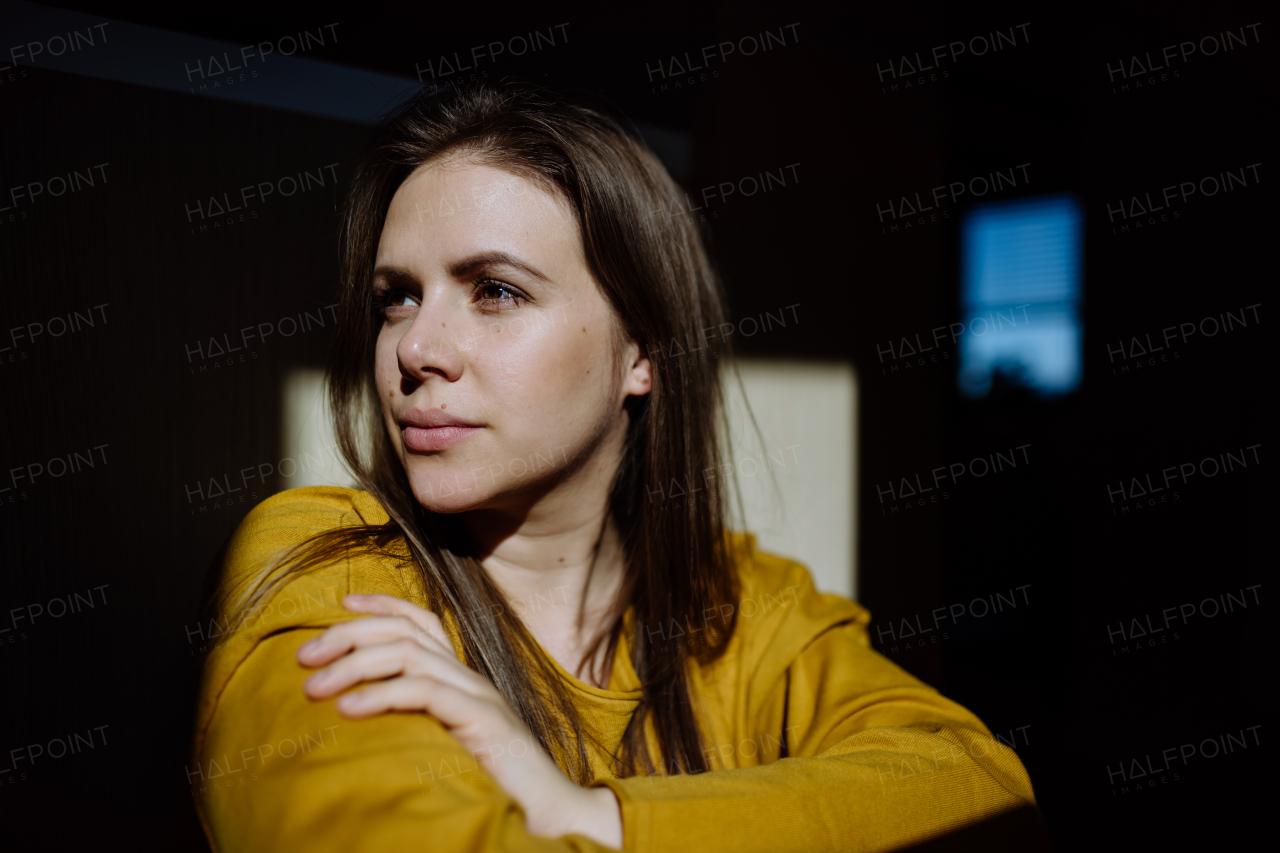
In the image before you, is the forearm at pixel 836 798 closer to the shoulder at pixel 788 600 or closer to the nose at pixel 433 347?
the shoulder at pixel 788 600

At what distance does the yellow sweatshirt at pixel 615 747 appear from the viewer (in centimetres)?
85

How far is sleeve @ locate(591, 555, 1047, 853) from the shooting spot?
1.02 meters

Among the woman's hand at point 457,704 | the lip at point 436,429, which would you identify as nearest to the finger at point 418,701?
the woman's hand at point 457,704

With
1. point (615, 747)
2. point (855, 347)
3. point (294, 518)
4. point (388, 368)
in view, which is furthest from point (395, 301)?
point (855, 347)

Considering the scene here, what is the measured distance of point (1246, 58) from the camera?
2088mm

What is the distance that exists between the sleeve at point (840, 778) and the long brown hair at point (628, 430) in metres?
0.17

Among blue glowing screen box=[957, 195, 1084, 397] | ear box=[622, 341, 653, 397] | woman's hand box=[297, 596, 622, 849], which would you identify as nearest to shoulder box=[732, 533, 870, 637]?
ear box=[622, 341, 653, 397]

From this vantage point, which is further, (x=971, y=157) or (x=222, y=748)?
(x=971, y=157)

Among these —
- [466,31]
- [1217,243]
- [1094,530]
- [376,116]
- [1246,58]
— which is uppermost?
[466,31]

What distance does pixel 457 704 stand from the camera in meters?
0.94

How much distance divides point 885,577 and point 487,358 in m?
1.76

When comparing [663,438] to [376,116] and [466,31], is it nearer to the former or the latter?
[376,116]

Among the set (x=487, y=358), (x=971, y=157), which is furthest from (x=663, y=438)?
(x=971, y=157)

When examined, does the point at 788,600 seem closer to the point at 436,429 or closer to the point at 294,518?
the point at 436,429
